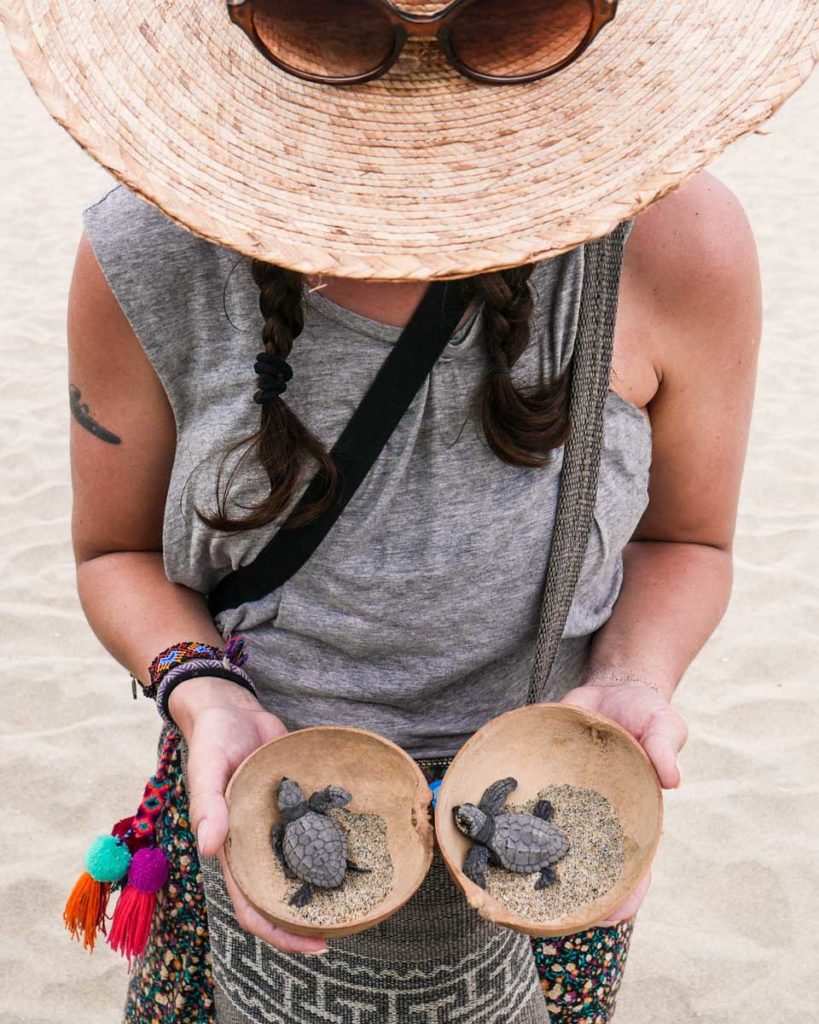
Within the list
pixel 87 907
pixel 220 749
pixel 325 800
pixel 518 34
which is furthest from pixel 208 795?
pixel 518 34

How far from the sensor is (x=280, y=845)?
1.28 m

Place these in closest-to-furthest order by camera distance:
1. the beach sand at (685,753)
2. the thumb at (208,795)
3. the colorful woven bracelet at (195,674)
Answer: the thumb at (208,795)
the colorful woven bracelet at (195,674)
the beach sand at (685,753)

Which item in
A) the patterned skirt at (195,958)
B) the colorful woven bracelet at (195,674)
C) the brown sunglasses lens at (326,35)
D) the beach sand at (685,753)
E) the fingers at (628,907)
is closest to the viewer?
the brown sunglasses lens at (326,35)

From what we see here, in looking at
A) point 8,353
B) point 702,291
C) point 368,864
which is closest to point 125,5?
point 702,291

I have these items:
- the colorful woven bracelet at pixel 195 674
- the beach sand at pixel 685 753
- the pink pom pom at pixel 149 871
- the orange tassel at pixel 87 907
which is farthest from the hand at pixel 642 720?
the beach sand at pixel 685 753

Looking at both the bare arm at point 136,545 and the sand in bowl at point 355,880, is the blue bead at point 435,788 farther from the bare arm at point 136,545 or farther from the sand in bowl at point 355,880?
the bare arm at point 136,545

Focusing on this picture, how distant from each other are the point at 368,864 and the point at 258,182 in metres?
0.78

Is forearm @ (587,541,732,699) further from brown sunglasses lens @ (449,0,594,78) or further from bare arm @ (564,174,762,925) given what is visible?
brown sunglasses lens @ (449,0,594,78)

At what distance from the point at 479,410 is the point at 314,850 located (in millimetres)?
512

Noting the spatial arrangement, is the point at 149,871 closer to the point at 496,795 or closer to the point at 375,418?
the point at 496,795

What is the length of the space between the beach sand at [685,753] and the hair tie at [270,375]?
2059mm

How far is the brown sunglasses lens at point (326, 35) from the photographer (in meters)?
0.89

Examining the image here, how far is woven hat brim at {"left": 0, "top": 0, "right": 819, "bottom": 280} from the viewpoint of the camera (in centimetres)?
94

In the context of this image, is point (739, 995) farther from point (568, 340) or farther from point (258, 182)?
point (258, 182)
